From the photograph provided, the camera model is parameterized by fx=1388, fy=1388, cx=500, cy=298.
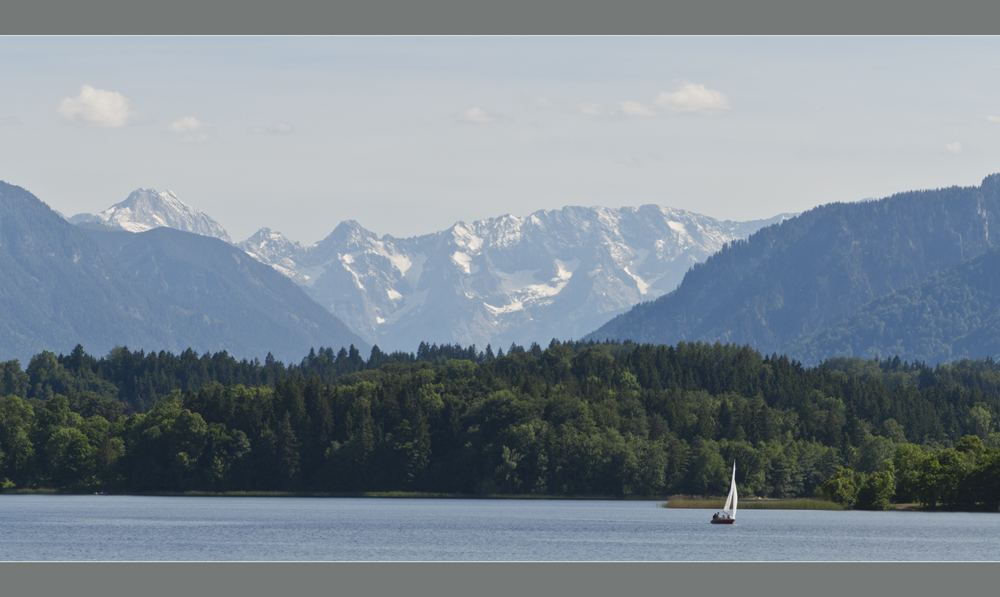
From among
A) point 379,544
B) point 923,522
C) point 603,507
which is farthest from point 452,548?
point 603,507

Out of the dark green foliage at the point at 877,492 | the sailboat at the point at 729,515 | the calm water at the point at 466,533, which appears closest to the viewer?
the calm water at the point at 466,533

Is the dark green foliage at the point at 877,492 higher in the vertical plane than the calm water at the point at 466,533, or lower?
higher

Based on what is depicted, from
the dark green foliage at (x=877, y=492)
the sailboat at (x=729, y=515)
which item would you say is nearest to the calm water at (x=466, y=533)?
the sailboat at (x=729, y=515)

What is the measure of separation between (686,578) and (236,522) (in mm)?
72028

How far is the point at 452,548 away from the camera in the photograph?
119750 millimetres

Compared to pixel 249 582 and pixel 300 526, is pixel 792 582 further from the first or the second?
pixel 300 526

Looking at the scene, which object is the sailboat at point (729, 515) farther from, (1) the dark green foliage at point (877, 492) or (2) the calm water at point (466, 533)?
(1) the dark green foliage at point (877, 492)

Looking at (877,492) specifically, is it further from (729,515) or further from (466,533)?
(466,533)

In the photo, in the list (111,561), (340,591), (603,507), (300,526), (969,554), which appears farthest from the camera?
(603,507)

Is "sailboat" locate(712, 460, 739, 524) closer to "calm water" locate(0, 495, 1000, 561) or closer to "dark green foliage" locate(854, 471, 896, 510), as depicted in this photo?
"calm water" locate(0, 495, 1000, 561)

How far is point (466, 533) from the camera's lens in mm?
136625

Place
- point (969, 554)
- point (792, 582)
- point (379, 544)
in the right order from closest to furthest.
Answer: point (792, 582)
point (969, 554)
point (379, 544)

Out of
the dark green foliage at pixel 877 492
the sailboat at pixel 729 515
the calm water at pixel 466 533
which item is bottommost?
the calm water at pixel 466 533

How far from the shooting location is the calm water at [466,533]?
114688 mm
